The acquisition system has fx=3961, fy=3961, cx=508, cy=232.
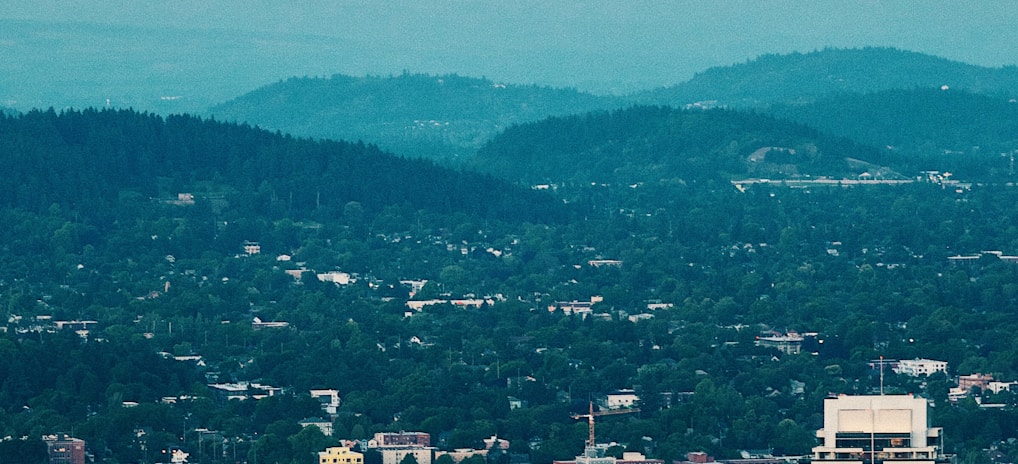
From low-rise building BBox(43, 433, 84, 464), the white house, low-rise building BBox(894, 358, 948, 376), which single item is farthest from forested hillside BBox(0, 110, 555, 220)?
low-rise building BBox(43, 433, 84, 464)

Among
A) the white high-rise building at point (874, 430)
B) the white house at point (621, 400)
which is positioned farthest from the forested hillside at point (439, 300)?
the white high-rise building at point (874, 430)

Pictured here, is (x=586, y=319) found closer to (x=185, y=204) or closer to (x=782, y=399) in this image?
(x=782, y=399)

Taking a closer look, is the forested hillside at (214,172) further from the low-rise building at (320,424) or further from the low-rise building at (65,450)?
the low-rise building at (65,450)

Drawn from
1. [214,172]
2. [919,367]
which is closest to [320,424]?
[919,367]

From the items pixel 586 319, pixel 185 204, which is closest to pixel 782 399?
pixel 586 319

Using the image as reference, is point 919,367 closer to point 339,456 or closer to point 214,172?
point 339,456

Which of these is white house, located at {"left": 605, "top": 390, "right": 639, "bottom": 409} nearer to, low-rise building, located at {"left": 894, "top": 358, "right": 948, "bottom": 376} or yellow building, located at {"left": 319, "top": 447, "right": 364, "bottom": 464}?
low-rise building, located at {"left": 894, "top": 358, "right": 948, "bottom": 376}
